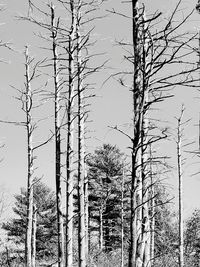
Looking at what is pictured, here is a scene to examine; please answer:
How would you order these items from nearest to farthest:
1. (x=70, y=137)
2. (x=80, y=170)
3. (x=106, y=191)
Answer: (x=70, y=137), (x=80, y=170), (x=106, y=191)

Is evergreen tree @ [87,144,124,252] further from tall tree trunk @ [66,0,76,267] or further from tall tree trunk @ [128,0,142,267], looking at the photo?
tall tree trunk @ [128,0,142,267]

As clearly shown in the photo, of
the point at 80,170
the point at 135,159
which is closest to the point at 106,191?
the point at 80,170

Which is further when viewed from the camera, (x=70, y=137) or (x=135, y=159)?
(x=70, y=137)

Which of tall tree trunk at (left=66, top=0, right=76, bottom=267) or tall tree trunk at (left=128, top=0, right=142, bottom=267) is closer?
tall tree trunk at (left=128, top=0, right=142, bottom=267)

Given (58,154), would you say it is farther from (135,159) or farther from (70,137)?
(135,159)

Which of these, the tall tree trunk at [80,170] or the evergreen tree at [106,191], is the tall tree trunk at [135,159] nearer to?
the tall tree trunk at [80,170]

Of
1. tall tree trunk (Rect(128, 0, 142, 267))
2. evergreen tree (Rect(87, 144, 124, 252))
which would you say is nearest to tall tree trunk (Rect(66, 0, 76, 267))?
tall tree trunk (Rect(128, 0, 142, 267))

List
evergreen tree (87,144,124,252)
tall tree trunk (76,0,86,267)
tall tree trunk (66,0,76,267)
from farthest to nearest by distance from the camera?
evergreen tree (87,144,124,252)
tall tree trunk (76,0,86,267)
tall tree trunk (66,0,76,267)

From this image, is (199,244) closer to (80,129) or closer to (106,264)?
(106,264)

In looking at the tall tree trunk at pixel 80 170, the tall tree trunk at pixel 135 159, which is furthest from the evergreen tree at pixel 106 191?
the tall tree trunk at pixel 135 159

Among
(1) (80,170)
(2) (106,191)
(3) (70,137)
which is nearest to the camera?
(3) (70,137)

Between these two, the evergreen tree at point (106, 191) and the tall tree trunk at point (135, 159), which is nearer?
the tall tree trunk at point (135, 159)

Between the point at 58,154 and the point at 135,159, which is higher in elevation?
the point at 58,154

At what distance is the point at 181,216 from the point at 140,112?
1726 centimetres
